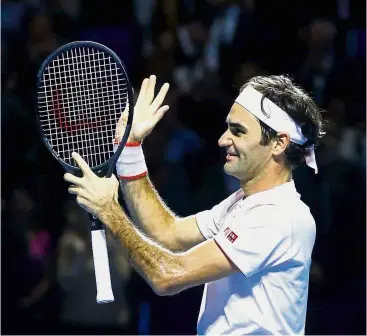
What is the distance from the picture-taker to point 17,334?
24.4ft

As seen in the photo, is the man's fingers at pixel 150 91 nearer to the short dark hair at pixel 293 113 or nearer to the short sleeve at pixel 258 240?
the short dark hair at pixel 293 113

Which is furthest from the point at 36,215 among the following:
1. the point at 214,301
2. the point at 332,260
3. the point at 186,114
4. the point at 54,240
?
the point at 214,301

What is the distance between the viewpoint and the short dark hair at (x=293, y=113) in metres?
4.50

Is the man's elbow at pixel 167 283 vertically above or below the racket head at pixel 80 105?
below

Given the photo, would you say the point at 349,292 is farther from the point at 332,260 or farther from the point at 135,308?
the point at 135,308

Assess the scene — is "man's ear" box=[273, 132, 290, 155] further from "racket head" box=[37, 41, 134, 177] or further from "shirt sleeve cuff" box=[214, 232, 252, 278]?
"racket head" box=[37, 41, 134, 177]

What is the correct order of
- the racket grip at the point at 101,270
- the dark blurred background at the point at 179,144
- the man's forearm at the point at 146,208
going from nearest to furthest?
the racket grip at the point at 101,270 → the man's forearm at the point at 146,208 → the dark blurred background at the point at 179,144

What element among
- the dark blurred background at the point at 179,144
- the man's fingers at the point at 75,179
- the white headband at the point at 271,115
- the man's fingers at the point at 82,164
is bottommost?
the dark blurred background at the point at 179,144

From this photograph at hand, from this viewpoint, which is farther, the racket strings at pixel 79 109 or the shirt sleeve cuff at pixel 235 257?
the racket strings at pixel 79 109

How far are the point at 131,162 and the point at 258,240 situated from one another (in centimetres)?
99

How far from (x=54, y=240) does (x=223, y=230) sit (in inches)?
136

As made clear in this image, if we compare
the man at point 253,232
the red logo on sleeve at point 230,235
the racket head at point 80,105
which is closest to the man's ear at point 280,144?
the man at point 253,232

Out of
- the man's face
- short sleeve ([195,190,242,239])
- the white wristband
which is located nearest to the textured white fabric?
the white wristband

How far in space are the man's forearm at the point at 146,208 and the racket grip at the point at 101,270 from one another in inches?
28.6
